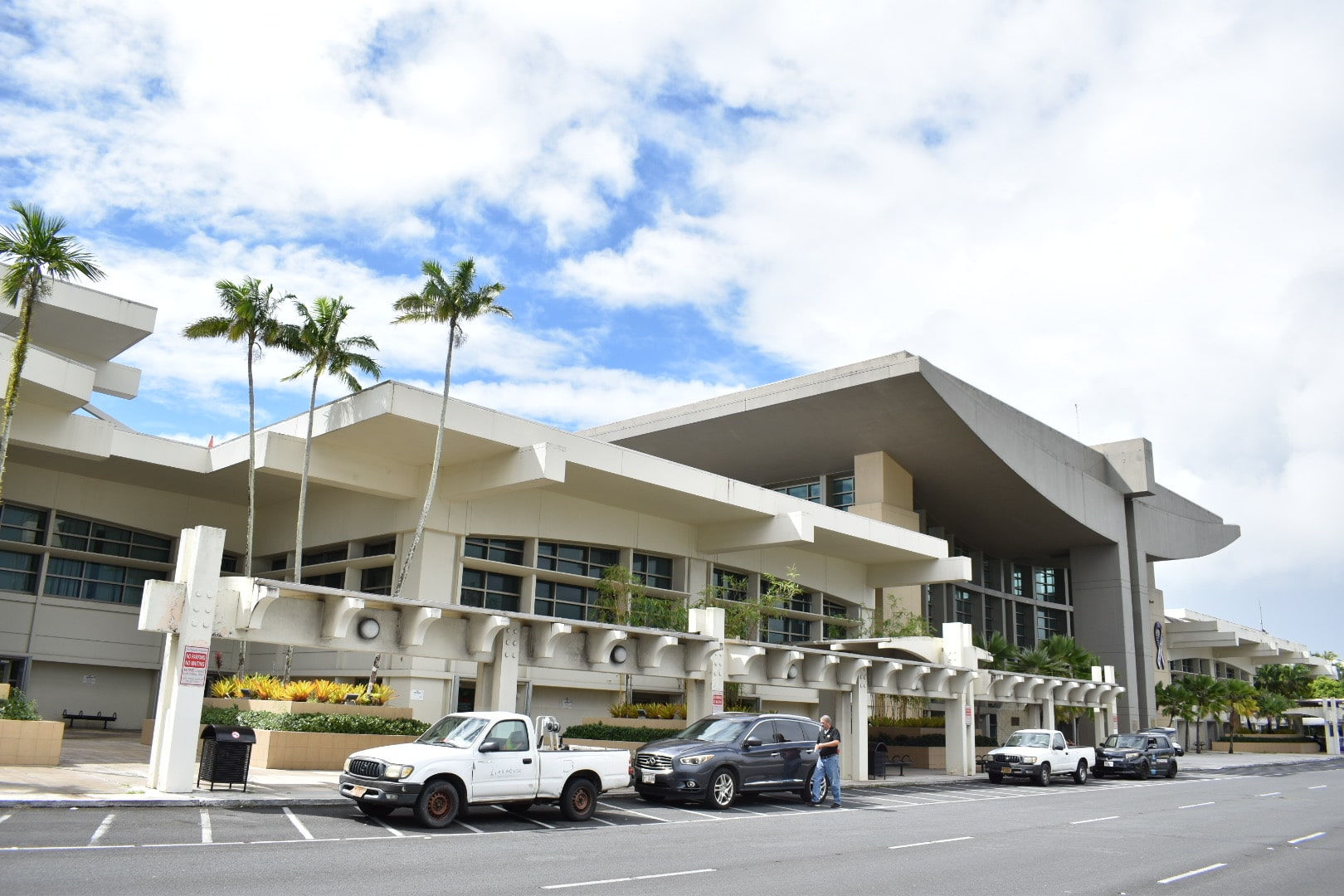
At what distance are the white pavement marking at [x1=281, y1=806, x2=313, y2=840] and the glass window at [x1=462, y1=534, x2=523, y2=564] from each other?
15.7 m

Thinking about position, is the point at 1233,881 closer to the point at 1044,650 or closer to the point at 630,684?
the point at 630,684

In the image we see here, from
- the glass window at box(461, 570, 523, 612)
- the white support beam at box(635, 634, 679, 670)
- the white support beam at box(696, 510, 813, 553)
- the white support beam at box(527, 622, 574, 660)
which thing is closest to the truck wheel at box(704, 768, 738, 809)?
the white support beam at box(635, 634, 679, 670)

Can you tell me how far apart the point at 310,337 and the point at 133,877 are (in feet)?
66.5

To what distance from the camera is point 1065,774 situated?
31.7 meters

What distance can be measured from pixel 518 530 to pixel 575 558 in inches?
113

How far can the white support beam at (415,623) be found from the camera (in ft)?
60.5

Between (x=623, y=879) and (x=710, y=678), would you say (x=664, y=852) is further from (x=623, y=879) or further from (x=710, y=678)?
(x=710, y=678)

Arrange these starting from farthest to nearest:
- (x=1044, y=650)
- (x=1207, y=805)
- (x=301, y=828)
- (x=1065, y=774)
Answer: (x=1044, y=650)
(x=1065, y=774)
(x=1207, y=805)
(x=301, y=828)

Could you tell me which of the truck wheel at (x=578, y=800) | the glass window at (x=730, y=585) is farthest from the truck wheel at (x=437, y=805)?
the glass window at (x=730, y=585)

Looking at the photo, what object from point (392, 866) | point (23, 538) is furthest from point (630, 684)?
point (392, 866)

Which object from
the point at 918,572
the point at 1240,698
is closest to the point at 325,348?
the point at 918,572

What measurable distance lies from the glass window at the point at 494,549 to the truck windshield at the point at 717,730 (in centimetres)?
1232

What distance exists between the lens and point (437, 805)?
14102 mm

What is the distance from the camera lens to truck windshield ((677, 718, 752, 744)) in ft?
64.7
